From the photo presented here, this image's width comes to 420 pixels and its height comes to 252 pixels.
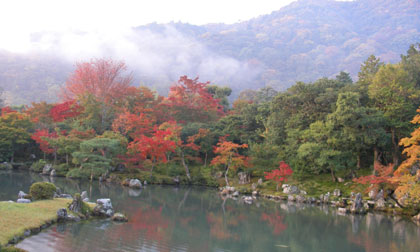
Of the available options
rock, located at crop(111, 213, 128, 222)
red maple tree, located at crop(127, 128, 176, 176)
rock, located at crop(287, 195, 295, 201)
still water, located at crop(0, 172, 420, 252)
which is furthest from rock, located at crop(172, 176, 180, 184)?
rock, located at crop(111, 213, 128, 222)

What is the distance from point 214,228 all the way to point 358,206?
10.8 m

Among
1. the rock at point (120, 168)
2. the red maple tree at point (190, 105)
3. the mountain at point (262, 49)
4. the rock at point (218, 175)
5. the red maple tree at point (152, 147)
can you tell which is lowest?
the rock at point (218, 175)

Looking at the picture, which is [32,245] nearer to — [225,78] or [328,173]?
[328,173]

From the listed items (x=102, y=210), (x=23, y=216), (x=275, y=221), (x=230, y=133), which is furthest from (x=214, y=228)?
(x=230, y=133)

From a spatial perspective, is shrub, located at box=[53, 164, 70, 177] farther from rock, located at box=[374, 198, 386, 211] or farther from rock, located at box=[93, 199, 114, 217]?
rock, located at box=[374, 198, 386, 211]

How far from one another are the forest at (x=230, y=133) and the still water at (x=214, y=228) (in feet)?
12.0

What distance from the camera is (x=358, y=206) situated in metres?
20.7

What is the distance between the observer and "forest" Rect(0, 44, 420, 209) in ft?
78.4

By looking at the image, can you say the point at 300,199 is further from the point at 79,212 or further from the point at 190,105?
the point at 190,105

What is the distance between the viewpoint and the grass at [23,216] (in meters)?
9.33

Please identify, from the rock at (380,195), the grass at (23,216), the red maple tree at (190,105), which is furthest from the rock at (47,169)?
the rock at (380,195)

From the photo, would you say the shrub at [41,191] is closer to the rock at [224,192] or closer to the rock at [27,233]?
the rock at [27,233]

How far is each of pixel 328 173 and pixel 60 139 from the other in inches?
835

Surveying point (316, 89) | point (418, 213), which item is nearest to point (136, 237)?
point (418, 213)
